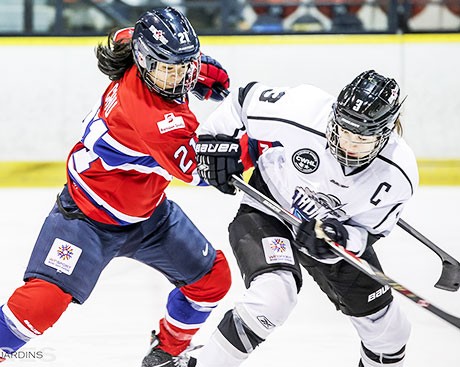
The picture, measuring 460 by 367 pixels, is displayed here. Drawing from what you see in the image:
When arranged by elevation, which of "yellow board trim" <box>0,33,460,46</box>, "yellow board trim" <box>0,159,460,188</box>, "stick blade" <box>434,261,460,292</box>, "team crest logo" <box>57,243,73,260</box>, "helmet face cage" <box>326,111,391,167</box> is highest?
"helmet face cage" <box>326,111,391,167</box>

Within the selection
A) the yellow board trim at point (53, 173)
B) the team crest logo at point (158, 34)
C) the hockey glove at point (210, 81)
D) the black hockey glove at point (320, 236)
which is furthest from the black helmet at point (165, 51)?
the yellow board trim at point (53, 173)

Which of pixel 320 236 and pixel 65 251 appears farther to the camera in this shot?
pixel 65 251

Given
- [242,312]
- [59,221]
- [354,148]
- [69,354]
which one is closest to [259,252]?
[242,312]

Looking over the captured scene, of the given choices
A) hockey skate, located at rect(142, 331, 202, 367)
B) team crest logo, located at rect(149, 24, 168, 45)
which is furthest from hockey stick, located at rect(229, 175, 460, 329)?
hockey skate, located at rect(142, 331, 202, 367)

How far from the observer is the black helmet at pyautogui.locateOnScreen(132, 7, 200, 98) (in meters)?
2.80

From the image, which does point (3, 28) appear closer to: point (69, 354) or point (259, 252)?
point (69, 354)

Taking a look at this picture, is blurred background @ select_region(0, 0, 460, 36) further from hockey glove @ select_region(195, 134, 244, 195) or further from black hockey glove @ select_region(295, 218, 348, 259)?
black hockey glove @ select_region(295, 218, 348, 259)

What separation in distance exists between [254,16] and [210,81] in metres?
3.13

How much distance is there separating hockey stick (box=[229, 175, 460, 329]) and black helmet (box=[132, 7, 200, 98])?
1.04 feet

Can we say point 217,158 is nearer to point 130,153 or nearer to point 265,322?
point 130,153

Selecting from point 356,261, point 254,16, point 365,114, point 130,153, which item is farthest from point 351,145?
point 254,16

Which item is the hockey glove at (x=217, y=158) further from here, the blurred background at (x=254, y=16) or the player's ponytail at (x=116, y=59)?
the blurred background at (x=254, y=16)

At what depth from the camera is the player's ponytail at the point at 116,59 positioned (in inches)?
117

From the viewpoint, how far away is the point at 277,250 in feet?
9.08
